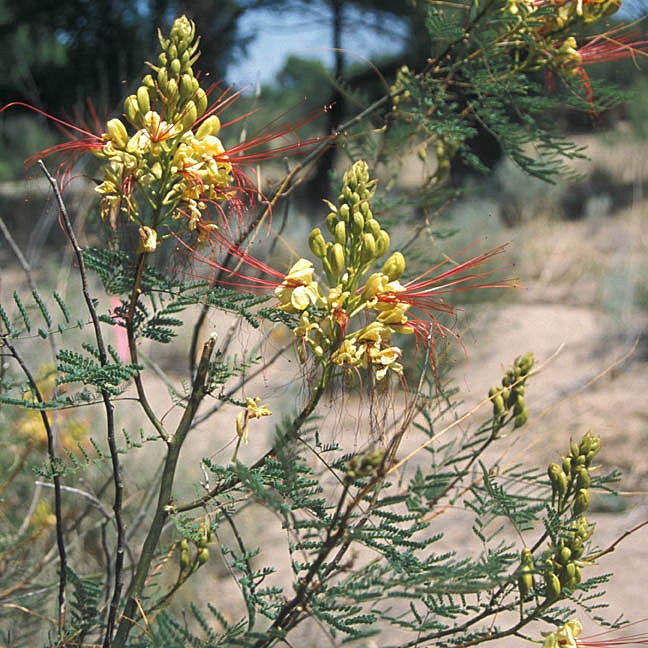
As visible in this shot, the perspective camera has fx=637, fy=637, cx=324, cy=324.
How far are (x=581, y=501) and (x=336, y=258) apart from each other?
464mm

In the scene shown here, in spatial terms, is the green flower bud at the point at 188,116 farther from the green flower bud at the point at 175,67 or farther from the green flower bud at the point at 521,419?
the green flower bud at the point at 521,419

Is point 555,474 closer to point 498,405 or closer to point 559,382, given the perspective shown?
point 498,405

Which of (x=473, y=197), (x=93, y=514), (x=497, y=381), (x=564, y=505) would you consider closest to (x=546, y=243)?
(x=473, y=197)

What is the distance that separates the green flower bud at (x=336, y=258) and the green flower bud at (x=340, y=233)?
0.01 m

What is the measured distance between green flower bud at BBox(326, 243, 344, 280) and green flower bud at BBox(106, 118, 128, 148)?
0.86 feet

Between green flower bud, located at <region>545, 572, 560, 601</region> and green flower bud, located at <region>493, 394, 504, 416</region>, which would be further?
green flower bud, located at <region>493, 394, 504, 416</region>

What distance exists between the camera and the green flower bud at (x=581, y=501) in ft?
2.70

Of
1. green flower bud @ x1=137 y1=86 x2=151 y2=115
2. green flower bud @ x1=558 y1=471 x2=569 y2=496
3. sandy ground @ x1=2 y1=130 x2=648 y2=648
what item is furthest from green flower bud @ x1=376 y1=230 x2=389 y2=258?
green flower bud @ x1=558 y1=471 x2=569 y2=496

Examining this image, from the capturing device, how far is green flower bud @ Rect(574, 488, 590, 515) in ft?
2.70

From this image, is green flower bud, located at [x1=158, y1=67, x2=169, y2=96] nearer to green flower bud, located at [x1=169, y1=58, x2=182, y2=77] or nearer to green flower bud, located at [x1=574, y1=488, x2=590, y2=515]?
green flower bud, located at [x1=169, y1=58, x2=182, y2=77]

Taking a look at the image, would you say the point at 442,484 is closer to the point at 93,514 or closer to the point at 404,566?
the point at 404,566

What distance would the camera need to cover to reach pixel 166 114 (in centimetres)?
71

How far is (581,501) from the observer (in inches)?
32.5

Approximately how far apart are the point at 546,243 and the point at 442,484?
6617mm
